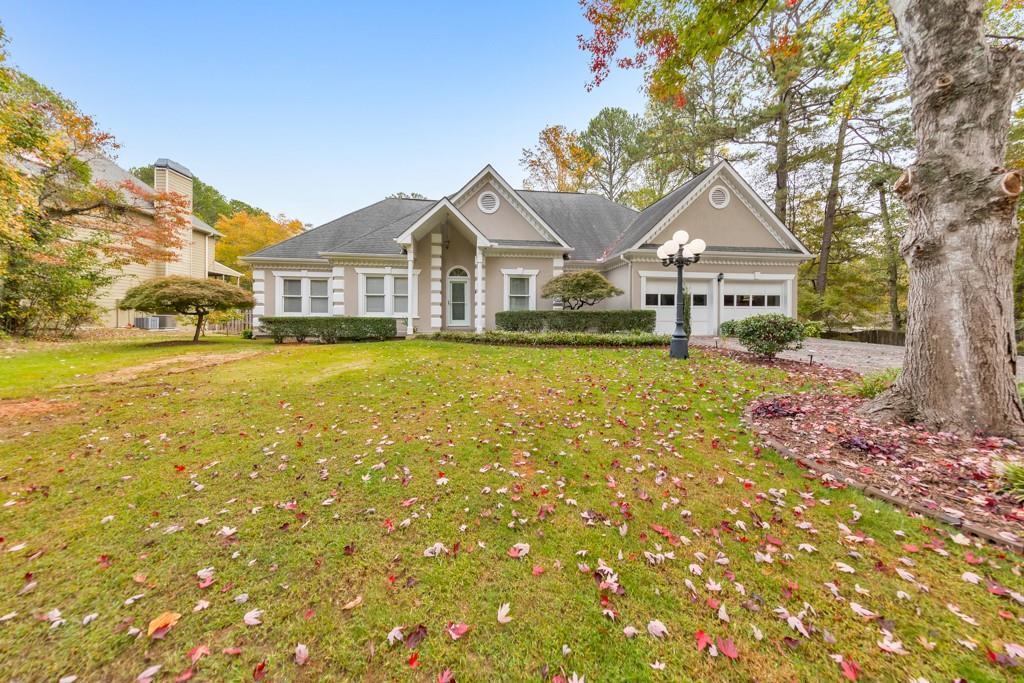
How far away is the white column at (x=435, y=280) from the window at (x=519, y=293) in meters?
3.05

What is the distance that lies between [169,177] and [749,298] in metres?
32.3

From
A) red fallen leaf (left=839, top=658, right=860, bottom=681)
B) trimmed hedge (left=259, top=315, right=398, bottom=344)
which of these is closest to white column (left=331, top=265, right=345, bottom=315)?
trimmed hedge (left=259, top=315, right=398, bottom=344)

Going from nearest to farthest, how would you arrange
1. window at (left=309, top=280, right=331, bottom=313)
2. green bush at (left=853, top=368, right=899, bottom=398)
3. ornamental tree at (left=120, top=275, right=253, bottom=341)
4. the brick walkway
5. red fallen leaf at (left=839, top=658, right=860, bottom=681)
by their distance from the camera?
red fallen leaf at (left=839, top=658, right=860, bottom=681)
green bush at (left=853, top=368, right=899, bottom=398)
the brick walkway
ornamental tree at (left=120, top=275, right=253, bottom=341)
window at (left=309, top=280, right=331, bottom=313)

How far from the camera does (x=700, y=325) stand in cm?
1570

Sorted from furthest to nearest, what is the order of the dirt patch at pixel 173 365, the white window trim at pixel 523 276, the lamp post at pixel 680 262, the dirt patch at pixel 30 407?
the white window trim at pixel 523 276 < the lamp post at pixel 680 262 < the dirt patch at pixel 173 365 < the dirt patch at pixel 30 407

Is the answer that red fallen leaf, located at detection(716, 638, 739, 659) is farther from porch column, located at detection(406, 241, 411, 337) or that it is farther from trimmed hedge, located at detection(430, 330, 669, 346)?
porch column, located at detection(406, 241, 411, 337)

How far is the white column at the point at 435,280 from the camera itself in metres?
14.8

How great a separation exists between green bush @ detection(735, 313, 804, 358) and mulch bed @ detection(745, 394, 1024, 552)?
4.77 m

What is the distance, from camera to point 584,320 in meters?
13.3

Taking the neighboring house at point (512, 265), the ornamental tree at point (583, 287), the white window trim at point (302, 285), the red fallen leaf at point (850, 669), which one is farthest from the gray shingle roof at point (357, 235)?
the red fallen leaf at point (850, 669)

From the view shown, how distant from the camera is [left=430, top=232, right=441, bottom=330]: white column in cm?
1478

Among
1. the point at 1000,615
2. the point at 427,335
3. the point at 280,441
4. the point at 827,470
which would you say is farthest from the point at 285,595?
the point at 427,335

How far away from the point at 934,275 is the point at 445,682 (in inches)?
252

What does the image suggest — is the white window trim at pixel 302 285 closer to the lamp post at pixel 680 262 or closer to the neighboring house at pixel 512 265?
the neighboring house at pixel 512 265
